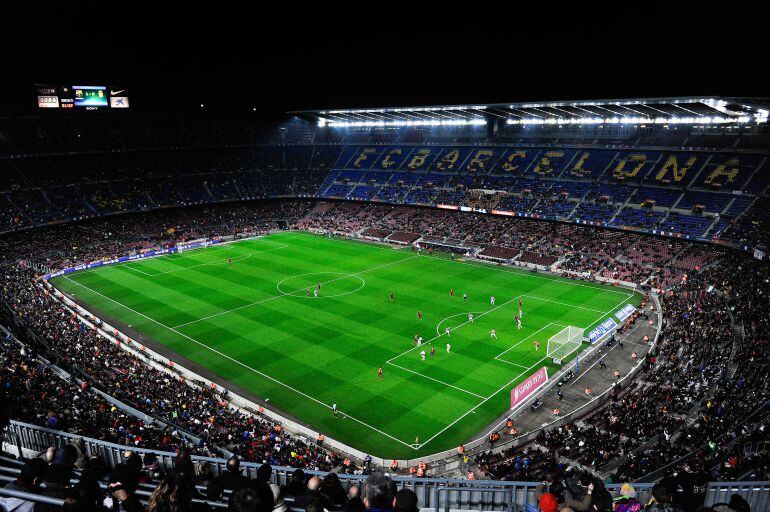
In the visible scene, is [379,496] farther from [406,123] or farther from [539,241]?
[406,123]

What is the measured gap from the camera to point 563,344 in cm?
3678

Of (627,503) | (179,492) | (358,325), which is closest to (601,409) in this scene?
(358,325)

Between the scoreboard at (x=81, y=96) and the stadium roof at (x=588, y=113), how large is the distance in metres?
34.3

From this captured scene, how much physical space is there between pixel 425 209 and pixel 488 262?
71.0 feet

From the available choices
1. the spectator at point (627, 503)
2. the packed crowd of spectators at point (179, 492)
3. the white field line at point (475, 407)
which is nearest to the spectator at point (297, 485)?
the packed crowd of spectators at point (179, 492)

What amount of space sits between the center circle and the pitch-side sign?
23554 mm

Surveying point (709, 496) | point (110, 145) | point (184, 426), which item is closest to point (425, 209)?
point (110, 145)

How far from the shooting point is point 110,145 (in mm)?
83688

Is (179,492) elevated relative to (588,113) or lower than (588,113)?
lower

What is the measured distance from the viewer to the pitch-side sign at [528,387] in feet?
95.3

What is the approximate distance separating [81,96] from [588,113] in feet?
210

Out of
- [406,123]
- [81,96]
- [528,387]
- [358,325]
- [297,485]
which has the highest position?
[81,96]

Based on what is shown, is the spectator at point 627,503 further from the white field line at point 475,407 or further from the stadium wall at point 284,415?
the white field line at point 475,407

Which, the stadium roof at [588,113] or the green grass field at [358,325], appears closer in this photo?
the green grass field at [358,325]
